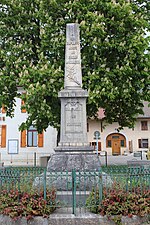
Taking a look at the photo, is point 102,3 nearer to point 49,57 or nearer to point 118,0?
point 118,0

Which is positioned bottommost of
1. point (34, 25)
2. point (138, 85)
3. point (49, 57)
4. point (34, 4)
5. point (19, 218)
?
point (19, 218)

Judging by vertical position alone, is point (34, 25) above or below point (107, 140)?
above

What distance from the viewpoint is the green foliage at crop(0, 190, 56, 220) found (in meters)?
5.70

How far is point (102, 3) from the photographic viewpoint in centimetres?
1238

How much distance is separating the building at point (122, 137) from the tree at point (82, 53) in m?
21.1

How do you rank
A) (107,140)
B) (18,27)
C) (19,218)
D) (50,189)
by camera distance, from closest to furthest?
1. (19,218)
2. (50,189)
3. (18,27)
4. (107,140)

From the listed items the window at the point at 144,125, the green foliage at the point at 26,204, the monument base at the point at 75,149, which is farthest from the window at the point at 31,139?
the green foliage at the point at 26,204

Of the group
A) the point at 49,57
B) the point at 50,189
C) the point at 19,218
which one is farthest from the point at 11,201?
the point at 49,57

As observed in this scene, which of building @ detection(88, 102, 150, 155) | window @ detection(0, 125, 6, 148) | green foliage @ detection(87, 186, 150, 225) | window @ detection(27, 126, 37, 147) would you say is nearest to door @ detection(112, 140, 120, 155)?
building @ detection(88, 102, 150, 155)

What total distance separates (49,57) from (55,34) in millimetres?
1154

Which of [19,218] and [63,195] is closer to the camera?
[19,218]

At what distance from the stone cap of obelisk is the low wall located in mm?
4627

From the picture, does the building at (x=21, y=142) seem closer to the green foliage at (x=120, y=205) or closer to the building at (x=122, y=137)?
the building at (x=122, y=137)

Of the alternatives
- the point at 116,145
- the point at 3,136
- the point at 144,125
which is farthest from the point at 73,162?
the point at 144,125
